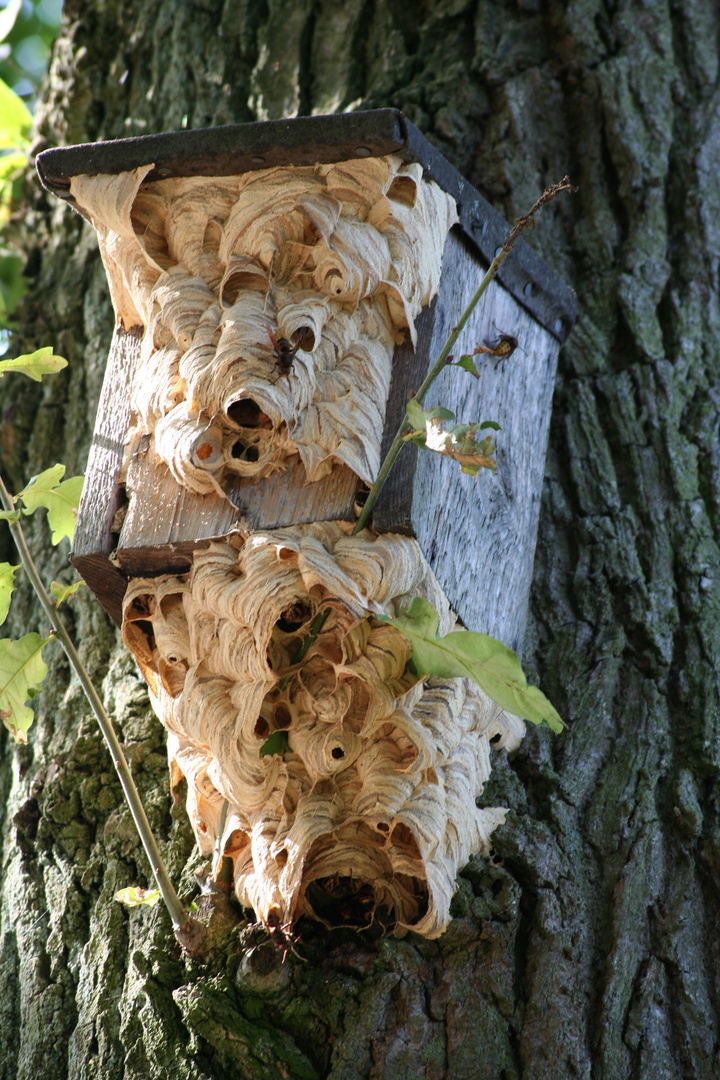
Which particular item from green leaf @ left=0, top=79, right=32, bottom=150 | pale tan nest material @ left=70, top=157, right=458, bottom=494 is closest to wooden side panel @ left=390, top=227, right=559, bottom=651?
pale tan nest material @ left=70, top=157, right=458, bottom=494

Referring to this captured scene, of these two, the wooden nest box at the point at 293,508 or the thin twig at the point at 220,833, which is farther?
the thin twig at the point at 220,833

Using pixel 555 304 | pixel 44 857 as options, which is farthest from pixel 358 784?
pixel 555 304

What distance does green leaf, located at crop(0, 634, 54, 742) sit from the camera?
177cm

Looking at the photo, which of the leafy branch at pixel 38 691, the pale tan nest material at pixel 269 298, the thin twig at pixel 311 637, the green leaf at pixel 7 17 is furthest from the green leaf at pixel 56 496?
the green leaf at pixel 7 17

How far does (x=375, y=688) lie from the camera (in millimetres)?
1645

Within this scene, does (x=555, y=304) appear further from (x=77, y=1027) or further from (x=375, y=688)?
(x=77, y=1027)

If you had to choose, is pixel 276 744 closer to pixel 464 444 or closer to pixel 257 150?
pixel 464 444

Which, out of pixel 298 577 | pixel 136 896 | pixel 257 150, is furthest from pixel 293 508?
pixel 136 896

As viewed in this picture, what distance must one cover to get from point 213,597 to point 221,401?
0.33 m

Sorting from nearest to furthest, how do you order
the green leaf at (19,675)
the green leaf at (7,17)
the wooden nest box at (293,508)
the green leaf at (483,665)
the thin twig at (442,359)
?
the green leaf at (483,665) < the thin twig at (442,359) < the wooden nest box at (293,508) < the green leaf at (19,675) < the green leaf at (7,17)

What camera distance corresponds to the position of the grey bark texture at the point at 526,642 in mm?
1709

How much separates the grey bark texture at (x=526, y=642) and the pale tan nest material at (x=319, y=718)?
0.11 meters

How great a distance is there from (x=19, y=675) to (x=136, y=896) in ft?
1.47

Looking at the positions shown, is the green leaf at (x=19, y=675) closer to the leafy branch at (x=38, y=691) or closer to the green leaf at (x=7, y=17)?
the leafy branch at (x=38, y=691)
